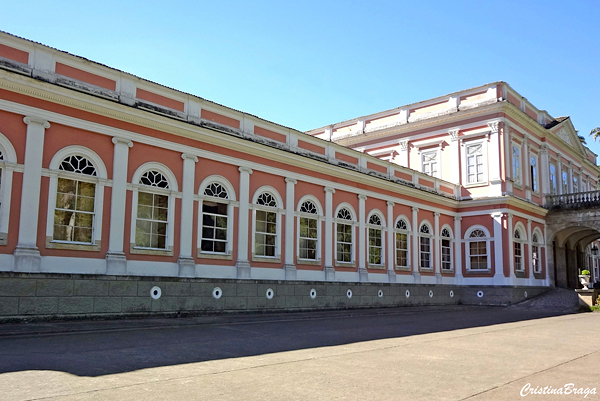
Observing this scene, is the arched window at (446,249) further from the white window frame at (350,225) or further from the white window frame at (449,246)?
the white window frame at (350,225)

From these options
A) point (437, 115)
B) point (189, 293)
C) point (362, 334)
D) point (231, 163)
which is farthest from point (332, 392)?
point (437, 115)

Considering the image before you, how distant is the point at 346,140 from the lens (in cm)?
3281

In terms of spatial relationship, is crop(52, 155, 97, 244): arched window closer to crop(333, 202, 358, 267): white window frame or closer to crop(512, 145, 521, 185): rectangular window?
crop(333, 202, 358, 267): white window frame

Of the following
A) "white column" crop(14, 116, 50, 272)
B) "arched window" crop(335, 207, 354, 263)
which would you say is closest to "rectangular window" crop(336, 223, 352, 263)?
"arched window" crop(335, 207, 354, 263)

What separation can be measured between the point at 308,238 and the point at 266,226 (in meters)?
2.13

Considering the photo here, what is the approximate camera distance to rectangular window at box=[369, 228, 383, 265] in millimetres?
Answer: 22109

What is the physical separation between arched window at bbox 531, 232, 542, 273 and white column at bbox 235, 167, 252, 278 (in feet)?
60.7

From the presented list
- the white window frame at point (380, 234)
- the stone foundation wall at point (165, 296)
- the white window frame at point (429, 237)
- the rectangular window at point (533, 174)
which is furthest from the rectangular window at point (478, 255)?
the white window frame at point (380, 234)

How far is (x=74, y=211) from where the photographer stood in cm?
1298

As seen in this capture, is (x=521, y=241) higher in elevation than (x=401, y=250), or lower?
higher

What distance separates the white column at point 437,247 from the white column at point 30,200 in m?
18.6

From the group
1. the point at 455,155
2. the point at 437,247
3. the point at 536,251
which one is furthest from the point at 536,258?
the point at 455,155

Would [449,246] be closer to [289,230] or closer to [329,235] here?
[329,235]

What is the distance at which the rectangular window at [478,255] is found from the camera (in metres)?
27.1
